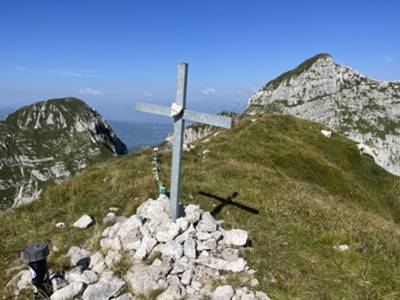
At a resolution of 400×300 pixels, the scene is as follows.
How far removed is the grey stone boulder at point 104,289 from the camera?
25.8 ft

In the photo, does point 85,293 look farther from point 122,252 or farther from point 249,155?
point 249,155

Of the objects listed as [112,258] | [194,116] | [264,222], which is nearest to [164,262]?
[112,258]

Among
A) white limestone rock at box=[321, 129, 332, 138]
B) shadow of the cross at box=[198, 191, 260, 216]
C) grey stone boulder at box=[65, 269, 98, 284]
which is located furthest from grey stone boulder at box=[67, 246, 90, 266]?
white limestone rock at box=[321, 129, 332, 138]

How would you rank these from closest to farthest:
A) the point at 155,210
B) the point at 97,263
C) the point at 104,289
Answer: the point at 104,289 → the point at 97,263 → the point at 155,210

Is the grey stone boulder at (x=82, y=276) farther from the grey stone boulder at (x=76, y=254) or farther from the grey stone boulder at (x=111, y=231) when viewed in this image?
the grey stone boulder at (x=111, y=231)

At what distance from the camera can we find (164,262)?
867 cm

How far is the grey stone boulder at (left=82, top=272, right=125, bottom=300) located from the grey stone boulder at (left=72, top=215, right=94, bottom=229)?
345cm

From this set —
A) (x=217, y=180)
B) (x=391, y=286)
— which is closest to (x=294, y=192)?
(x=217, y=180)

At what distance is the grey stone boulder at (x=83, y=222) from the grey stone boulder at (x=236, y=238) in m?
4.75

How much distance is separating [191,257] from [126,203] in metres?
5.09

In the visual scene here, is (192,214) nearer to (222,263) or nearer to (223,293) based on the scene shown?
(222,263)

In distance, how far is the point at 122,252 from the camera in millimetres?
9406

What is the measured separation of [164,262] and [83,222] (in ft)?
13.7

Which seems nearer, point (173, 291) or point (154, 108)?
point (173, 291)
